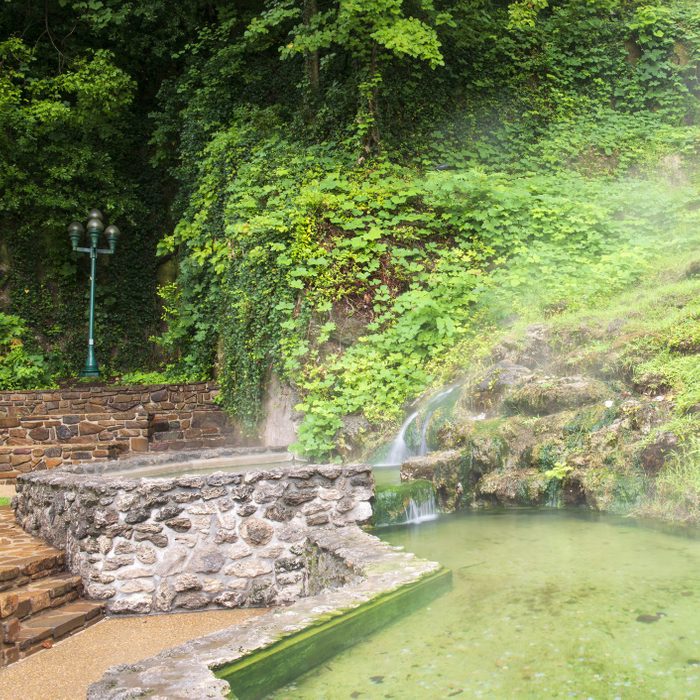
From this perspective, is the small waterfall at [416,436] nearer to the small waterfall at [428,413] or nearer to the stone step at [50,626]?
the small waterfall at [428,413]

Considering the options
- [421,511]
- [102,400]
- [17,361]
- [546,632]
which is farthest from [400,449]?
[17,361]

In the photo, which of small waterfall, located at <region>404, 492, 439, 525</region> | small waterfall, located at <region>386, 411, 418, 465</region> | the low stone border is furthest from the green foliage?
the low stone border

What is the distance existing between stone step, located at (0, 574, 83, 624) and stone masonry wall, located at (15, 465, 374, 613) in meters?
0.43

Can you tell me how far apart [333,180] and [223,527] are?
6.05 meters

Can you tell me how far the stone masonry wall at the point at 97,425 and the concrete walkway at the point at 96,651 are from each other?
5869 millimetres

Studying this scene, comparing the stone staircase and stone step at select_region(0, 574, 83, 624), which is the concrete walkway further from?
stone step at select_region(0, 574, 83, 624)

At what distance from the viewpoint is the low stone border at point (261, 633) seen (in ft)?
7.88

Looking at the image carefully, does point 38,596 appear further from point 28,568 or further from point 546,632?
point 546,632

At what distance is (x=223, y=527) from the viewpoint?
17.7ft

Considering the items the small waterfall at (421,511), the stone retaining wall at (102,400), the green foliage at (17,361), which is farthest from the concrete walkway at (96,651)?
the green foliage at (17,361)

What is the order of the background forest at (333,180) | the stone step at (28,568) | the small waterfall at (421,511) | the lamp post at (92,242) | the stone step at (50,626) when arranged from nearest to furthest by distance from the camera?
the stone step at (50,626) → the stone step at (28,568) → the small waterfall at (421,511) → the background forest at (333,180) → the lamp post at (92,242)

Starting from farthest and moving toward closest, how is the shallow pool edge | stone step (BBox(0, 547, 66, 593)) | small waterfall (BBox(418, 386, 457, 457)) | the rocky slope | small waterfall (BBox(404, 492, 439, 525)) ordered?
small waterfall (BBox(418, 386, 457, 457)), small waterfall (BBox(404, 492, 439, 525)), stone step (BBox(0, 547, 66, 593)), the rocky slope, the shallow pool edge

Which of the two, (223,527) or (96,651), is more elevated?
(223,527)

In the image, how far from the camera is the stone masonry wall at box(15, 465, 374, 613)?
5.39 meters
